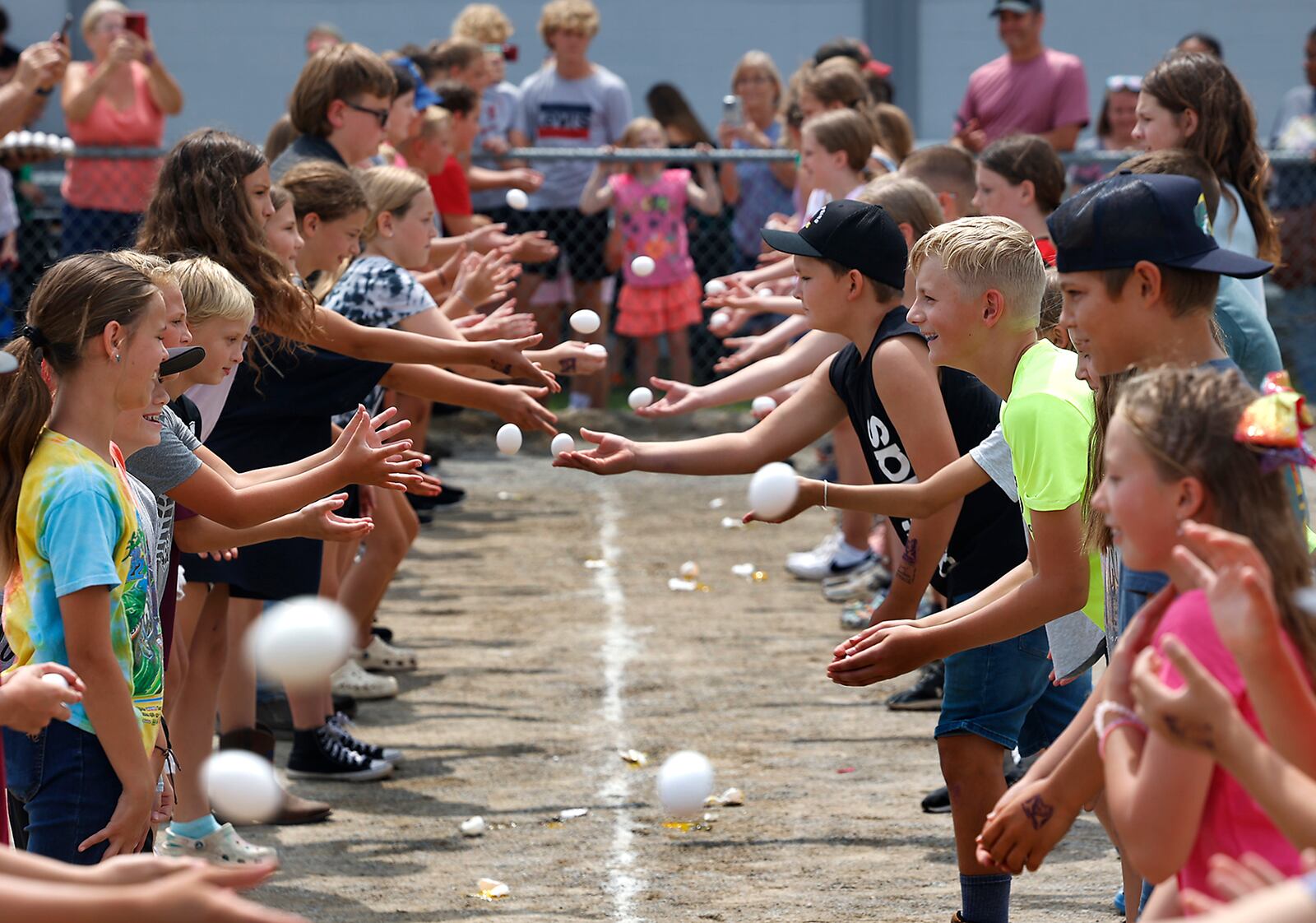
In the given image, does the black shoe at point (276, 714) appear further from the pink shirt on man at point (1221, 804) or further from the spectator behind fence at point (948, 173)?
the pink shirt on man at point (1221, 804)

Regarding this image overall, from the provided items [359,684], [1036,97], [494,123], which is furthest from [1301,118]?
[359,684]

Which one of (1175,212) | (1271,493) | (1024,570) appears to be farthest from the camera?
(1024,570)

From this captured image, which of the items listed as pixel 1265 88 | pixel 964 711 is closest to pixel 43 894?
pixel 964 711

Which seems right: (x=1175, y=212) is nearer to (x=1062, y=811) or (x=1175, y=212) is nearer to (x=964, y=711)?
(x=1062, y=811)

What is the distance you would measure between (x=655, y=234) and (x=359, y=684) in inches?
219

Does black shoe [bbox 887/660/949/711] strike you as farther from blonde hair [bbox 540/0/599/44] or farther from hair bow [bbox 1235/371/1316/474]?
blonde hair [bbox 540/0/599/44]

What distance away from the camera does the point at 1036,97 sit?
10.4 meters

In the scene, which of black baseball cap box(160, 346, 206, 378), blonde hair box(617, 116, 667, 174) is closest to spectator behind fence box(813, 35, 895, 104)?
blonde hair box(617, 116, 667, 174)

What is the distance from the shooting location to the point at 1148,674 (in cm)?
240

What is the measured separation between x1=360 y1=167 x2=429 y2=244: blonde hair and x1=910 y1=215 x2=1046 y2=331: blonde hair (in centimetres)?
287

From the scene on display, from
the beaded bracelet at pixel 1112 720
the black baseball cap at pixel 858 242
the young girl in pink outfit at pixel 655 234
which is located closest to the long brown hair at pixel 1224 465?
the beaded bracelet at pixel 1112 720

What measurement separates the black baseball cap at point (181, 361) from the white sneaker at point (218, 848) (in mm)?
1636

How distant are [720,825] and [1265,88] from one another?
42.8ft

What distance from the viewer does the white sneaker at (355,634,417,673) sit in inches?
288
